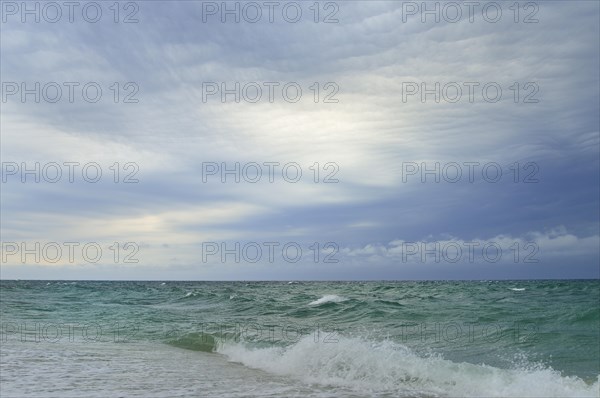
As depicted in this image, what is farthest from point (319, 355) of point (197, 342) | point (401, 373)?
point (197, 342)

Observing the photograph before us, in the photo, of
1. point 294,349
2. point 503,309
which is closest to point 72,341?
point 294,349

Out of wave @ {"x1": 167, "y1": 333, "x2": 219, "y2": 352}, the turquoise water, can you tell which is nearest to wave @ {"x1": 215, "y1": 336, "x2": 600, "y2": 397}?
the turquoise water

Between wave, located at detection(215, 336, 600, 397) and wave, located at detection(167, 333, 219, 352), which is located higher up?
wave, located at detection(215, 336, 600, 397)

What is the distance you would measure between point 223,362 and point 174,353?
1847 mm

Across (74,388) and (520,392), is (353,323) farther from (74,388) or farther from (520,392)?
(74,388)

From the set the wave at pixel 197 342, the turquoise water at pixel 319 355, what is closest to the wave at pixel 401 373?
the turquoise water at pixel 319 355

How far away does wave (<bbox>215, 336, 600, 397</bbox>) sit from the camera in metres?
9.95

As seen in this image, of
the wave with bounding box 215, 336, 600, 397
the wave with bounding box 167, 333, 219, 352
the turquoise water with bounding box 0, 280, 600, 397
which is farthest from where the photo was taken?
the wave with bounding box 167, 333, 219, 352

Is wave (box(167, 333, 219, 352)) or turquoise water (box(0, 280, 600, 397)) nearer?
turquoise water (box(0, 280, 600, 397))

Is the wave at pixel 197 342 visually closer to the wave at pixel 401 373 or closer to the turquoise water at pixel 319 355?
the turquoise water at pixel 319 355

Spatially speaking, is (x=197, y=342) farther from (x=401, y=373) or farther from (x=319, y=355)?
(x=401, y=373)

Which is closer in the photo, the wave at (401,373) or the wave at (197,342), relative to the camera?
the wave at (401,373)

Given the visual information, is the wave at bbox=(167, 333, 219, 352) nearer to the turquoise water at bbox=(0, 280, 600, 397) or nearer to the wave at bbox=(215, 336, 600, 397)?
the turquoise water at bbox=(0, 280, 600, 397)

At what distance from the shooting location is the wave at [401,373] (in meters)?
9.95
